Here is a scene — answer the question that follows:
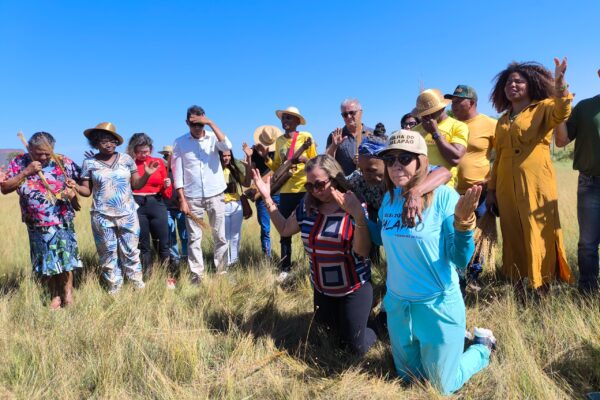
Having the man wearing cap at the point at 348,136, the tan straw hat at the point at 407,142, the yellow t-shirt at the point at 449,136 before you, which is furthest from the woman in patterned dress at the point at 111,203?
the yellow t-shirt at the point at 449,136

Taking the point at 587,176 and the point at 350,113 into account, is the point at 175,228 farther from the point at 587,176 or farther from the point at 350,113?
the point at 587,176

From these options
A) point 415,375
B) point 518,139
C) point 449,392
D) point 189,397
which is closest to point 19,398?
point 189,397

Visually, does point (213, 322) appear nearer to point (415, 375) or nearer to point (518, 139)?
point (415, 375)

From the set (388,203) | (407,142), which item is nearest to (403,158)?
(407,142)

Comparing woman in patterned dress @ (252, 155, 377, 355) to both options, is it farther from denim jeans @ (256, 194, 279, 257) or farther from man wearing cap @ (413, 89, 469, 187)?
denim jeans @ (256, 194, 279, 257)

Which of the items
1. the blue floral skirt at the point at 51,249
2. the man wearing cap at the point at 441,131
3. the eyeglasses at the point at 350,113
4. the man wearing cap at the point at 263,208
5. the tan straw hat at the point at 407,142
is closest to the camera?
the tan straw hat at the point at 407,142

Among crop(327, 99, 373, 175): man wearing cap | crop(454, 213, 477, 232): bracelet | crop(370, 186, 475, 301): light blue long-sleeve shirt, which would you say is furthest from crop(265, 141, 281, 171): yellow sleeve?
crop(454, 213, 477, 232): bracelet

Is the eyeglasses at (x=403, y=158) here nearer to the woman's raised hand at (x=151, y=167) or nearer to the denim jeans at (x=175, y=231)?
the woman's raised hand at (x=151, y=167)

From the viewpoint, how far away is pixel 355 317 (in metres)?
3.20

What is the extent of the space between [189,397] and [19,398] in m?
1.18

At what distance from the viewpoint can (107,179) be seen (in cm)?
441

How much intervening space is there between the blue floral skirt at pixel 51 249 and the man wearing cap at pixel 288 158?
8.05ft

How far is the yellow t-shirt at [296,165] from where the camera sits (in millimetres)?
5203

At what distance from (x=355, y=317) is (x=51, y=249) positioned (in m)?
3.28
